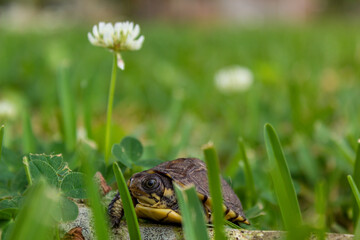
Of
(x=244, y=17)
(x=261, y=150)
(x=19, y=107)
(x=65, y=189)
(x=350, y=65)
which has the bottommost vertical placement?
(x=65, y=189)

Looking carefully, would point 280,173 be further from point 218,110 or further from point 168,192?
point 218,110

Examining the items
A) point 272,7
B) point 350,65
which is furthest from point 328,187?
Result: point 272,7

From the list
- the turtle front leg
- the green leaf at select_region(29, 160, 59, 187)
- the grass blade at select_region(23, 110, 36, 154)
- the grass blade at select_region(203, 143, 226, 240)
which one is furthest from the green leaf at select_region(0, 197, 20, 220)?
the grass blade at select_region(23, 110, 36, 154)

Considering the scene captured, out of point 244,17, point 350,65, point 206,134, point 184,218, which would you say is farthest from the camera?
point 244,17

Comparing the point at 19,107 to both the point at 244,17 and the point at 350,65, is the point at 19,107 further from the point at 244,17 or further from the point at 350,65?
the point at 244,17

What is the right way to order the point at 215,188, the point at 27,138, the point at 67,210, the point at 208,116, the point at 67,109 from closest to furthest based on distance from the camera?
the point at 215,188 < the point at 67,210 < the point at 27,138 < the point at 67,109 < the point at 208,116

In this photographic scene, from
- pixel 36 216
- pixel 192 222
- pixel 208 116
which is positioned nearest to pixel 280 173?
pixel 192 222
